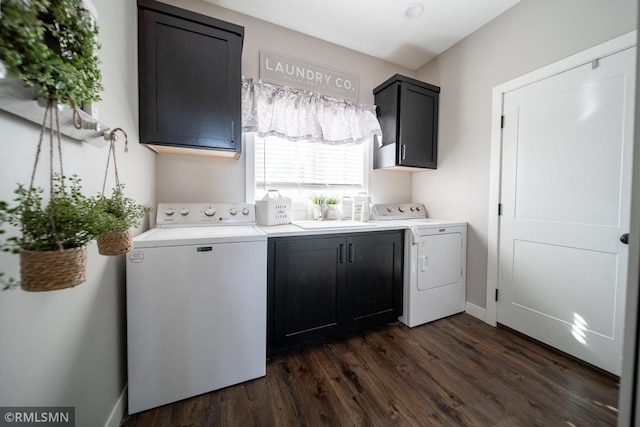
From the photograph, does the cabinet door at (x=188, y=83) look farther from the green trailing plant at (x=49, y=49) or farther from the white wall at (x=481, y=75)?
the white wall at (x=481, y=75)

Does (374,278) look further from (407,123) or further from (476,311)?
(407,123)

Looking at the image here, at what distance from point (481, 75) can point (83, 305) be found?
3.31m

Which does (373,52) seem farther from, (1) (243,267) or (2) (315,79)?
(1) (243,267)

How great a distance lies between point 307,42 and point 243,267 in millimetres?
2303

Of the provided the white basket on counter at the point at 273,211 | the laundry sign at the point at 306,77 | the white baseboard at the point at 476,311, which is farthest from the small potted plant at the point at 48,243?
the white baseboard at the point at 476,311

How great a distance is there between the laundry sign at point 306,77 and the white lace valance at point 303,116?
147 millimetres

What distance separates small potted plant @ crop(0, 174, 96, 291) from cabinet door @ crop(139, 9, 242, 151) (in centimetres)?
121

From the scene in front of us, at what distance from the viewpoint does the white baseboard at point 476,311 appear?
2250 millimetres

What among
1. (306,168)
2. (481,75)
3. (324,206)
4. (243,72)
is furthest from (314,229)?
(481,75)

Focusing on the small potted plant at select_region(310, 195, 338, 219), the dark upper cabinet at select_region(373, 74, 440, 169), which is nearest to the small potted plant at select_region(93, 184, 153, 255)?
the small potted plant at select_region(310, 195, 338, 219)

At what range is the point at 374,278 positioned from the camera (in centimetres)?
204

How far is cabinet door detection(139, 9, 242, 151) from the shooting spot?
1.51 metres

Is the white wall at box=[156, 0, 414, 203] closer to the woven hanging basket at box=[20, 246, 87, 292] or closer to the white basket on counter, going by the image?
the white basket on counter

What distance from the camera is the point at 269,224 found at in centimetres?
198
